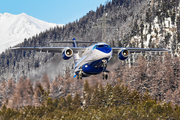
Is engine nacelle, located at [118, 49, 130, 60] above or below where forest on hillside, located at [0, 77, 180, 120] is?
above

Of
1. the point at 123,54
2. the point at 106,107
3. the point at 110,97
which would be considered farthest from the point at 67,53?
the point at 110,97

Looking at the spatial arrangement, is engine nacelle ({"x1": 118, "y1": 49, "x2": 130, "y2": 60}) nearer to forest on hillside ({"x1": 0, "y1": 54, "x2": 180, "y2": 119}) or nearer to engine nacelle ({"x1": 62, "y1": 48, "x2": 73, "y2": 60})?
engine nacelle ({"x1": 62, "y1": 48, "x2": 73, "y2": 60})

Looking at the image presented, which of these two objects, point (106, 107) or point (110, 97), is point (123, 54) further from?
point (110, 97)

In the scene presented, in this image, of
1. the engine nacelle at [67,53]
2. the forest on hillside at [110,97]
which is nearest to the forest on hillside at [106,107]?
the forest on hillside at [110,97]

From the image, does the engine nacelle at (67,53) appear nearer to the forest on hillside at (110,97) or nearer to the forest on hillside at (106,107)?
the forest on hillside at (106,107)

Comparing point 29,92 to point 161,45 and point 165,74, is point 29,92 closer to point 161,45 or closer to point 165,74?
point 165,74

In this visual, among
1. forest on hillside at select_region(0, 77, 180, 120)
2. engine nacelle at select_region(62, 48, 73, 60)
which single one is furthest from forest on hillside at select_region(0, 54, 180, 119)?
engine nacelle at select_region(62, 48, 73, 60)

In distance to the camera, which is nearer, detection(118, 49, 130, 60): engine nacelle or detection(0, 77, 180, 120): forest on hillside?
detection(118, 49, 130, 60): engine nacelle

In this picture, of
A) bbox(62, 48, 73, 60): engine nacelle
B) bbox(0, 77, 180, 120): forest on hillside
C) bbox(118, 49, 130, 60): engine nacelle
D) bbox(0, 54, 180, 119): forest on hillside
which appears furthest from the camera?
bbox(0, 54, 180, 119): forest on hillside

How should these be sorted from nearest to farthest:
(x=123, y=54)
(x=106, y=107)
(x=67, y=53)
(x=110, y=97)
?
(x=67, y=53)
(x=123, y=54)
(x=106, y=107)
(x=110, y=97)

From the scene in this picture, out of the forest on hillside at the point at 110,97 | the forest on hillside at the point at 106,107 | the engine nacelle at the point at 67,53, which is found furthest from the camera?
the forest on hillside at the point at 110,97

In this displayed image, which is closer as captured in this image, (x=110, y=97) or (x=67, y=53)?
(x=67, y=53)

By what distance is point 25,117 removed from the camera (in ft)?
320

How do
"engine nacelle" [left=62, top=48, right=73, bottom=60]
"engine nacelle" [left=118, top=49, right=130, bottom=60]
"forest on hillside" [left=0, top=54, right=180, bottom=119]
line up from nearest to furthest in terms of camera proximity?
"engine nacelle" [left=62, top=48, right=73, bottom=60] < "engine nacelle" [left=118, top=49, right=130, bottom=60] < "forest on hillside" [left=0, top=54, right=180, bottom=119]
